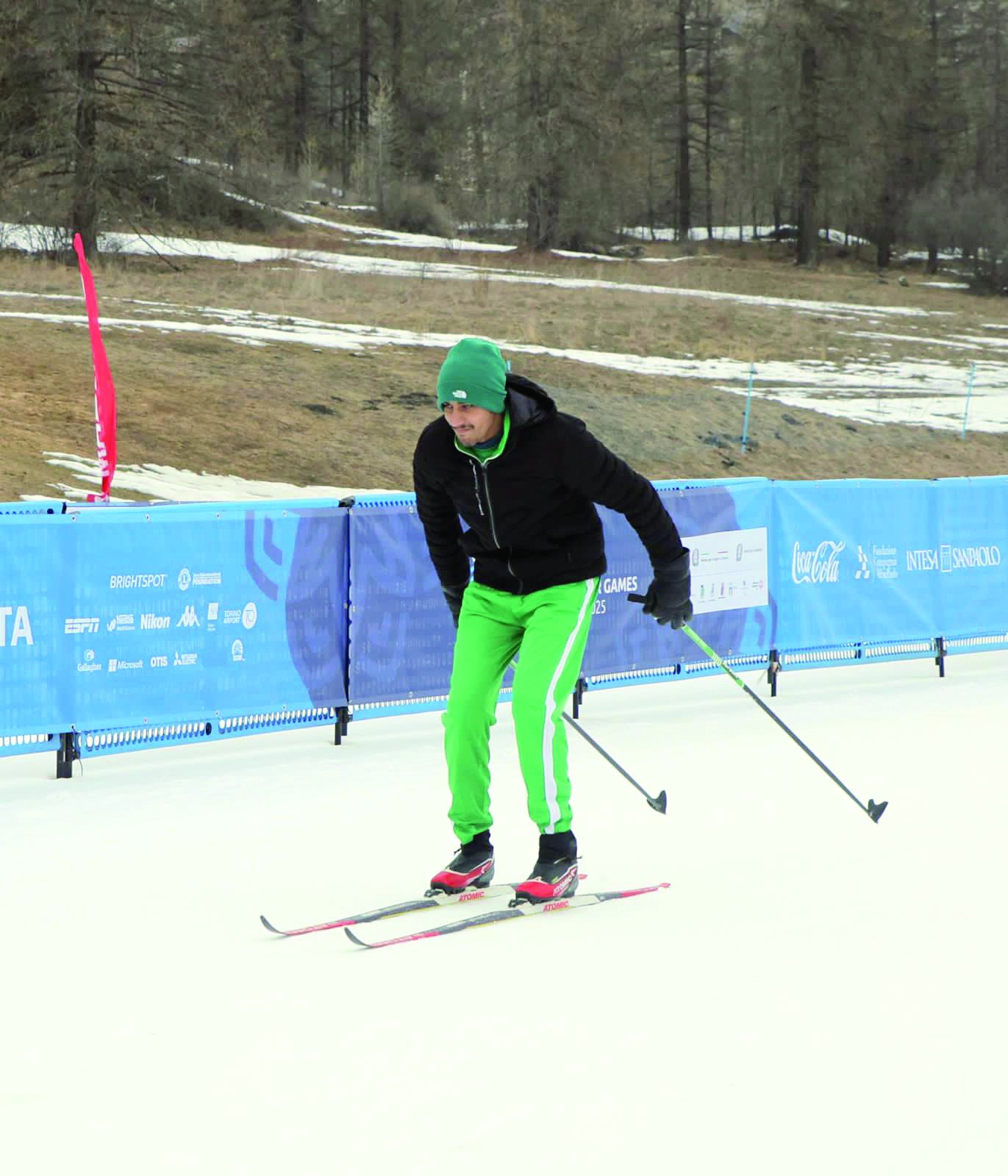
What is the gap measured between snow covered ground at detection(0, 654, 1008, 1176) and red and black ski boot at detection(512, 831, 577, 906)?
106mm

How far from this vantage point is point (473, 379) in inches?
203

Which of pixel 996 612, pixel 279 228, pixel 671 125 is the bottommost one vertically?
pixel 996 612

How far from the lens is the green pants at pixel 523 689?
5.41 metres

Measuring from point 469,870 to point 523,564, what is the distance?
1.14 m

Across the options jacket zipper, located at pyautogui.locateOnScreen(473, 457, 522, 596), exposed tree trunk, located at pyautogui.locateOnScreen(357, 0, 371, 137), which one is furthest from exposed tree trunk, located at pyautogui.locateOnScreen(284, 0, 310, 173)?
jacket zipper, located at pyautogui.locateOnScreen(473, 457, 522, 596)

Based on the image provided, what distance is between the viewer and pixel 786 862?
6320 millimetres

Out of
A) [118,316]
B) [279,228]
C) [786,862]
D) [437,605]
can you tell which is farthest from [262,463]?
[279,228]

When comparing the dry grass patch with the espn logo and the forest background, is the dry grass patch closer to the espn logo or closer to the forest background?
the forest background

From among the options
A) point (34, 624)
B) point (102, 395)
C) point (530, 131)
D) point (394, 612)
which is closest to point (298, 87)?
point (530, 131)

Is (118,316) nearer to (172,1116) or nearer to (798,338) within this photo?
(798,338)

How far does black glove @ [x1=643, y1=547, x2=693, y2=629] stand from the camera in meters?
5.55

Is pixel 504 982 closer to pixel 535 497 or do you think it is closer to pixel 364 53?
pixel 535 497

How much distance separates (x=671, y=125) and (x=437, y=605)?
224 ft

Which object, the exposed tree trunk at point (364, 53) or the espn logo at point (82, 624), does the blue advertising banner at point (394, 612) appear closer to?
the espn logo at point (82, 624)
